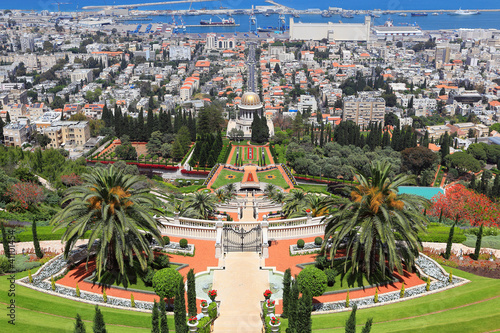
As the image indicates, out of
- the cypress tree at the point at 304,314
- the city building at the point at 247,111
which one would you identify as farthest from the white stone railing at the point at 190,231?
the city building at the point at 247,111

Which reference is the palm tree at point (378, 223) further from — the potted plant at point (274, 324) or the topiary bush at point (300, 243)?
the potted plant at point (274, 324)

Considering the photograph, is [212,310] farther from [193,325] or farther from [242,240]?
[242,240]

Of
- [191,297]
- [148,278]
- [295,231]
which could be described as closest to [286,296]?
[191,297]

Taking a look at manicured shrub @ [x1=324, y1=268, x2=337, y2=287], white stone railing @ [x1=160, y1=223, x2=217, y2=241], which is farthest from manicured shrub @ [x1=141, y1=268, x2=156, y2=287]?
manicured shrub @ [x1=324, y1=268, x2=337, y2=287]

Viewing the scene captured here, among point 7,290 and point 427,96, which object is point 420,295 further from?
point 427,96

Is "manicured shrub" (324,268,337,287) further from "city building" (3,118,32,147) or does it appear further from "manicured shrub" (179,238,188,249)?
"city building" (3,118,32,147)
